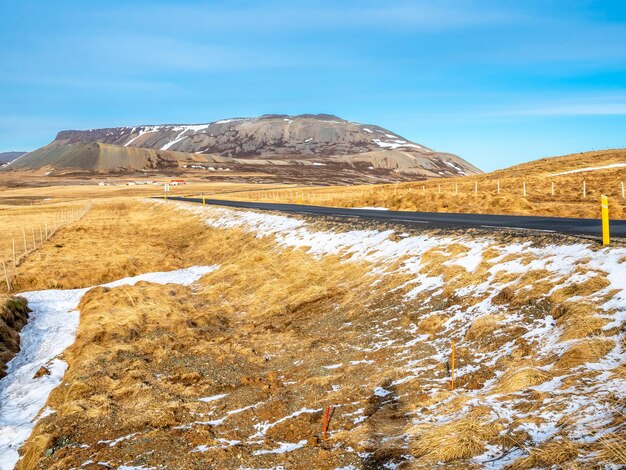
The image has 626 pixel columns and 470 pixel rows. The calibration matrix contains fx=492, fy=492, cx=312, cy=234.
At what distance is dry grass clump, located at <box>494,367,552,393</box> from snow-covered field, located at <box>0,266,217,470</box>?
24.9 feet

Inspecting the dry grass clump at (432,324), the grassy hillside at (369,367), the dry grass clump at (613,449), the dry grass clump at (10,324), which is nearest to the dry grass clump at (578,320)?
the grassy hillside at (369,367)

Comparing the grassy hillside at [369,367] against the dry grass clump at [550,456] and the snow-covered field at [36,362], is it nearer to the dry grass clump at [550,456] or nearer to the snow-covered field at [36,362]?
the dry grass clump at [550,456]

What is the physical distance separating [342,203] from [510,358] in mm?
35646

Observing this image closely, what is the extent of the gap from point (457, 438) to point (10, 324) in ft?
48.0

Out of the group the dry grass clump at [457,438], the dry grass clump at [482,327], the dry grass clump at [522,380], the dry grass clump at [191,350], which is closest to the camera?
the dry grass clump at [457,438]

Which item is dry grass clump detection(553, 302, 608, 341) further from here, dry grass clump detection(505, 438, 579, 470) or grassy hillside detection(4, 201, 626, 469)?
dry grass clump detection(505, 438, 579, 470)

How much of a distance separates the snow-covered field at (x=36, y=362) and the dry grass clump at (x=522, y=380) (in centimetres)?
760

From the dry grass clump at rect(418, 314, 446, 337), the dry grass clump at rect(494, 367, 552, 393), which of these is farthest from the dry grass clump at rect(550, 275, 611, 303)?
the dry grass clump at rect(494, 367, 552, 393)

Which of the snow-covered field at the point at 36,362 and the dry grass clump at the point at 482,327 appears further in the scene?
the dry grass clump at the point at 482,327

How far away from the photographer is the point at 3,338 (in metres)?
13.9

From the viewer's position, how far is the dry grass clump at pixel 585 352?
6.88 metres

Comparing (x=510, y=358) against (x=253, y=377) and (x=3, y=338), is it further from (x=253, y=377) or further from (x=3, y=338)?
(x=3, y=338)

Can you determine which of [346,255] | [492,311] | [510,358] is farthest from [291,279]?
[510,358]

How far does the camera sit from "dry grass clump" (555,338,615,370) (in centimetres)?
688
